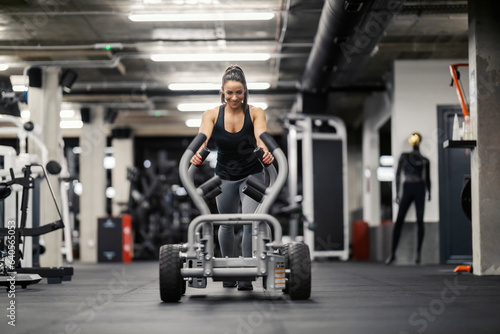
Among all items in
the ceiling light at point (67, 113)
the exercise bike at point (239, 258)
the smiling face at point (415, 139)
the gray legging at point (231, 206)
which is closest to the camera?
the exercise bike at point (239, 258)

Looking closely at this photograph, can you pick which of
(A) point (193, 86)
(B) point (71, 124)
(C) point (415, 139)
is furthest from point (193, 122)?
(C) point (415, 139)

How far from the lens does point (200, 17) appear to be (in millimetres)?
9000

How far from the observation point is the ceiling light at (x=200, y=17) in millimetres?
8852

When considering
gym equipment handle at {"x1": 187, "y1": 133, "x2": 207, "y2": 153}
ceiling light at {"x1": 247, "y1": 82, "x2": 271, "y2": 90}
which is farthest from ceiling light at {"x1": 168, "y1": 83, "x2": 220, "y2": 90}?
gym equipment handle at {"x1": 187, "y1": 133, "x2": 207, "y2": 153}

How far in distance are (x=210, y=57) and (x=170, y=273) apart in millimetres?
7051

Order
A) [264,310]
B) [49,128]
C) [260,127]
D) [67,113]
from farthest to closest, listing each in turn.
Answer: [67,113] → [49,128] → [260,127] → [264,310]

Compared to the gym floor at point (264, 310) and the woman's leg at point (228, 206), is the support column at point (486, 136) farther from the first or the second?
the woman's leg at point (228, 206)

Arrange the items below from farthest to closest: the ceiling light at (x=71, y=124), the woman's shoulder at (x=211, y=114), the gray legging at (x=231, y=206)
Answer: the ceiling light at (x=71, y=124) < the gray legging at (x=231, y=206) < the woman's shoulder at (x=211, y=114)

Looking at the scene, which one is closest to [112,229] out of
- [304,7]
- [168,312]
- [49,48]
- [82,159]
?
[82,159]

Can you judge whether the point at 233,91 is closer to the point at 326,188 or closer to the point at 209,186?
the point at 209,186

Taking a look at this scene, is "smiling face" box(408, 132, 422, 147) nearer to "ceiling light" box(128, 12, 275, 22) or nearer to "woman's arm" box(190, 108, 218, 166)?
"ceiling light" box(128, 12, 275, 22)

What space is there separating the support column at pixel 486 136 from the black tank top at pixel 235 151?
3.16 m

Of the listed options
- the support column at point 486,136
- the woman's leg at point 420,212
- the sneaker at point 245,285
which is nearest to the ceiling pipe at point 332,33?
the support column at point 486,136

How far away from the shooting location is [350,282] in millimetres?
6387
